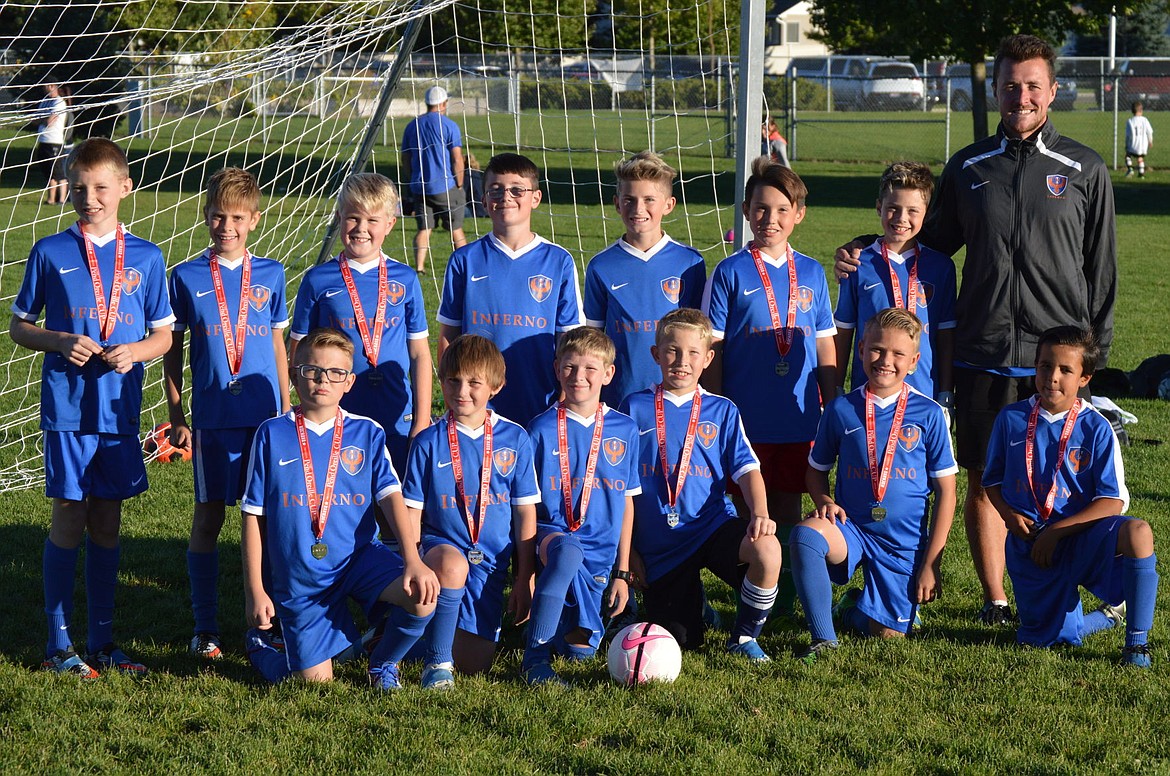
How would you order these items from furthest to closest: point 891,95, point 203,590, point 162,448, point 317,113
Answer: point 891,95 → point 317,113 → point 162,448 → point 203,590

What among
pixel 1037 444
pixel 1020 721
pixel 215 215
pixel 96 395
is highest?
pixel 215 215

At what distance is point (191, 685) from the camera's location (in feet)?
13.2

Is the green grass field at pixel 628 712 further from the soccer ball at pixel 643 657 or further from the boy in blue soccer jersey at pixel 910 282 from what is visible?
the boy in blue soccer jersey at pixel 910 282

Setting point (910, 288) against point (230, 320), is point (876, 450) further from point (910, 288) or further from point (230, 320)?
point (230, 320)

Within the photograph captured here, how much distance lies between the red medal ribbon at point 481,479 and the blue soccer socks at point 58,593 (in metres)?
1.39

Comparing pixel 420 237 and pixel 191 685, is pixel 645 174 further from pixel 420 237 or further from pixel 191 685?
pixel 420 237

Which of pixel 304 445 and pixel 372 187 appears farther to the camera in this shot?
pixel 372 187

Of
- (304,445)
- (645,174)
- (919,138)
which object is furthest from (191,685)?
(919,138)

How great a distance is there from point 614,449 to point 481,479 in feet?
Result: 1.58

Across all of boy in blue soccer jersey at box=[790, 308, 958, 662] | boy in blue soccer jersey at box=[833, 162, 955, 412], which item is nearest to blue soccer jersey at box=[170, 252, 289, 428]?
boy in blue soccer jersey at box=[790, 308, 958, 662]

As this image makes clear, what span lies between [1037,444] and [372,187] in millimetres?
2574

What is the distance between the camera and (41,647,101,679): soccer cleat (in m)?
4.10

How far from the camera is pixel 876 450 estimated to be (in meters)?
4.41

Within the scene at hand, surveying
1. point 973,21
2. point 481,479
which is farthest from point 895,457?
point 973,21
